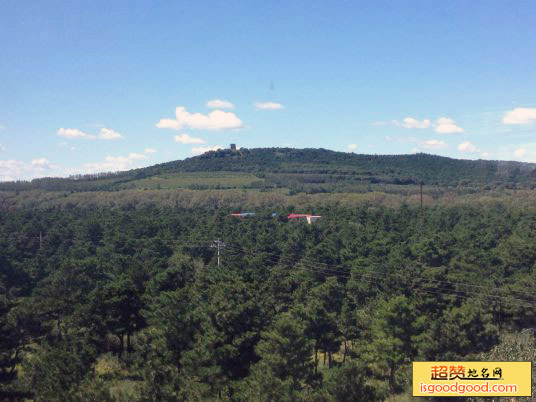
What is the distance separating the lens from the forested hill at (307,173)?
4515 inches

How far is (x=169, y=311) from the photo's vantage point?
64.7 feet

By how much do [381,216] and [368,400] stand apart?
141 feet

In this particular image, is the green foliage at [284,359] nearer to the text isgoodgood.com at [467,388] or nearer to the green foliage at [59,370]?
the text isgoodgood.com at [467,388]

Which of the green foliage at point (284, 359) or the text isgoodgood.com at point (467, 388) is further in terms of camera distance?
the green foliage at point (284, 359)

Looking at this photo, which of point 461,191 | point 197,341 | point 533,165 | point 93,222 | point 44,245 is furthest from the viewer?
point 533,165

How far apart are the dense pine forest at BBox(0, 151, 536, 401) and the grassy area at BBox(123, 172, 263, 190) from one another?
60032 mm

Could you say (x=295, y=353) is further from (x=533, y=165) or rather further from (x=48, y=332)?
(x=533, y=165)

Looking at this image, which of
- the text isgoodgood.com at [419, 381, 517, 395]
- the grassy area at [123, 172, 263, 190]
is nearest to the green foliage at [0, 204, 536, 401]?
the text isgoodgood.com at [419, 381, 517, 395]

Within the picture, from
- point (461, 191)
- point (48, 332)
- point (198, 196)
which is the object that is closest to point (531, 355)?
point (48, 332)

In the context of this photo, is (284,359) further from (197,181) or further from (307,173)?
(307,173)

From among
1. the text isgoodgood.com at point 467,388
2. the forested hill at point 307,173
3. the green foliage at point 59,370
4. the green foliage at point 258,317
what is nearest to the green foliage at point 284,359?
the green foliage at point 258,317

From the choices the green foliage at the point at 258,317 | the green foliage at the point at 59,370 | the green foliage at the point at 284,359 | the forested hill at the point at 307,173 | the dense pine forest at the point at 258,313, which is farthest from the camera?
the forested hill at the point at 307,173

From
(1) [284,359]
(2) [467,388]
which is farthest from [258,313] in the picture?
(2) [467,388]

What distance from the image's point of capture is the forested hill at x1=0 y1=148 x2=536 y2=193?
376 feet
